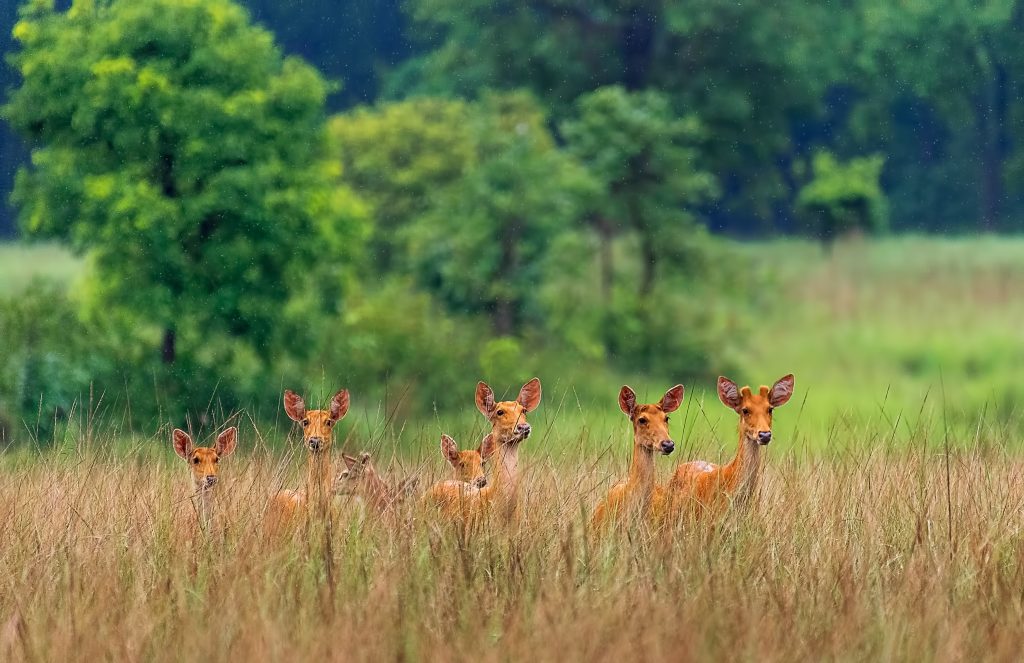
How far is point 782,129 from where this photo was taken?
3036 centimetres

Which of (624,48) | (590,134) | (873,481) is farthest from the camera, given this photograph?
(624,48)

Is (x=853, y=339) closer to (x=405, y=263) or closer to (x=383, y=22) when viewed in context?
(x=405, y=263)

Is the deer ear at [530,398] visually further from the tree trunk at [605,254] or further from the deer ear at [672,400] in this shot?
the tree trunk at [605,254]

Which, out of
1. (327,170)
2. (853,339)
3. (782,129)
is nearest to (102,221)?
(327,170)

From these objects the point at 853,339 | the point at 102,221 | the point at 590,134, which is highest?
the point at 590,134

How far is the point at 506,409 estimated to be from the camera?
616 cm

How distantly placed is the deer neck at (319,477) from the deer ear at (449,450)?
57 centimetres

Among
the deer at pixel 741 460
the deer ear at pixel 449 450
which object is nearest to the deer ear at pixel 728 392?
the deer at pixel 741 460

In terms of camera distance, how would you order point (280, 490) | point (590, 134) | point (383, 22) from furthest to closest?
point (383, 22)
point (590, 134)
point (280, 490)

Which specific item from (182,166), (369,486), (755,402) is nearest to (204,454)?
(369,486)

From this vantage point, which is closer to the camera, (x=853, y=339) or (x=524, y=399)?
(x=524, y=399)

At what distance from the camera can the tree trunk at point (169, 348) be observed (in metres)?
17.6

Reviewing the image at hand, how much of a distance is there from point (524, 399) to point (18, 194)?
12584 mm

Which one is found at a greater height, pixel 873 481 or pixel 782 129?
pixel 782 129
